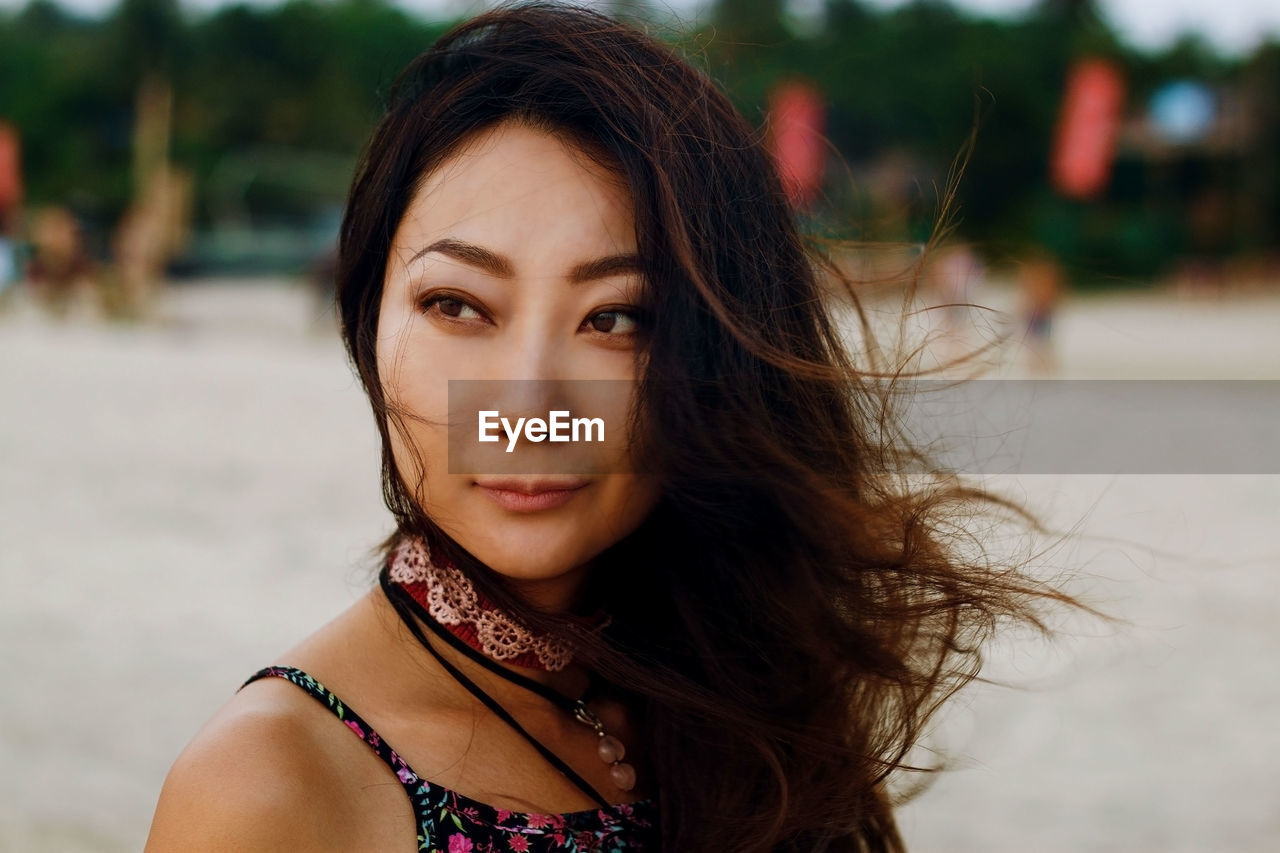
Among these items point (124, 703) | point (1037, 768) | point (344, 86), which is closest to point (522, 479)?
point (1037, 768)

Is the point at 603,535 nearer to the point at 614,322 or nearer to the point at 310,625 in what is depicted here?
the point at 614,322

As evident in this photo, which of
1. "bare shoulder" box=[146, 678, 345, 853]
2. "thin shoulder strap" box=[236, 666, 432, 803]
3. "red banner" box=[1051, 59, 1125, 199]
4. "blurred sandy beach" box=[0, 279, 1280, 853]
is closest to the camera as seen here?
"bare shoulder" box=[146, 678, 345, 853]

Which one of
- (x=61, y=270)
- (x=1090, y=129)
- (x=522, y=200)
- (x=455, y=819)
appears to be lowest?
(x=455, y=819)

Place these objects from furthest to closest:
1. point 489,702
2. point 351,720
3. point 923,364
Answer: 1. point 923,364
2. point 489,702
3. point 351,720

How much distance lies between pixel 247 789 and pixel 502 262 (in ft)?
1.84

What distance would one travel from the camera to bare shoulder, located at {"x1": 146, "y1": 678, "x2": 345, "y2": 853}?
3.66 ft

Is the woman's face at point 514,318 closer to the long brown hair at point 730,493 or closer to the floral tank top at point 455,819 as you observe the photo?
the long brown hair at point 730,493

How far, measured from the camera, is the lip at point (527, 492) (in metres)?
1.31

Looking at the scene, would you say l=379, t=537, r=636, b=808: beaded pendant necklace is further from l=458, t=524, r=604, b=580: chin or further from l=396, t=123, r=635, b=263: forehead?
l=396, t=123, r=635, b=263: forehead

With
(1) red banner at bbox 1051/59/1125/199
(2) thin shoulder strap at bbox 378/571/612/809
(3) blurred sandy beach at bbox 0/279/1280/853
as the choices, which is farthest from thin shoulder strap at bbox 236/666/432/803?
(1) red banner at bbox 1051/59/1125/199

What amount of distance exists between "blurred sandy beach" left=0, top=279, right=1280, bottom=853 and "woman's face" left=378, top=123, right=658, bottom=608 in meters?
0.79

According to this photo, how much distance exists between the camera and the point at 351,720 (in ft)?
4.19

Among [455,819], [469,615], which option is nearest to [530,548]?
[469,615]

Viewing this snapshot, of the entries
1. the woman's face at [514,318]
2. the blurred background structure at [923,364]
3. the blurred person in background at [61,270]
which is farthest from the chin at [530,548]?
the blurred person in background at [61,270]
